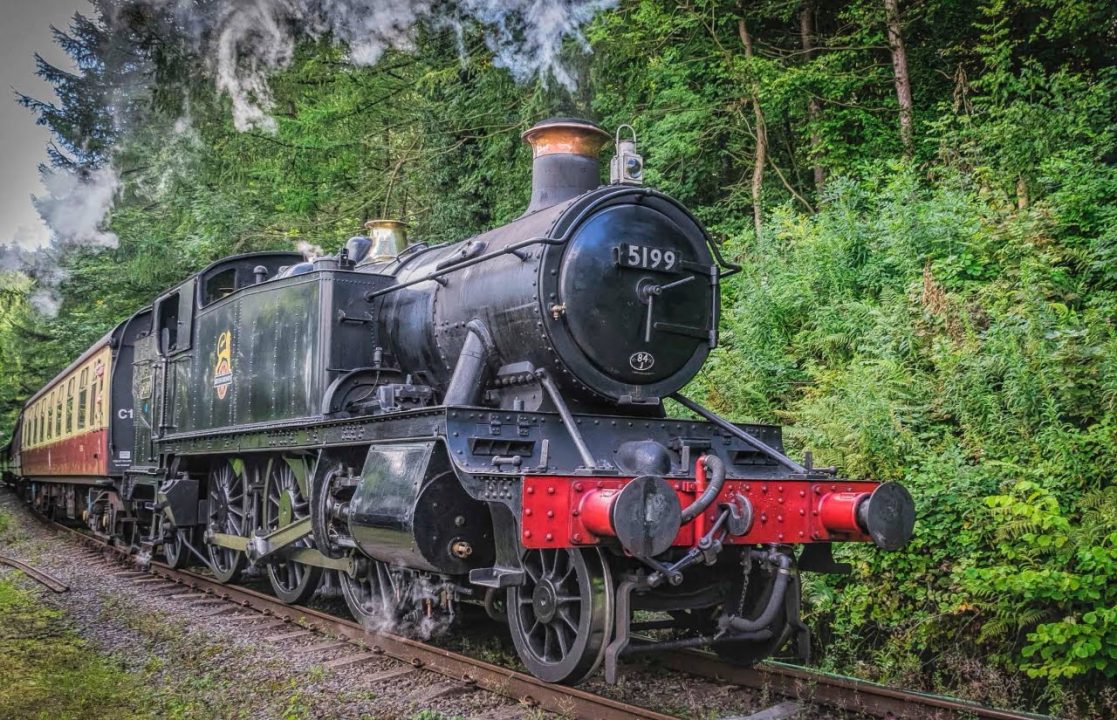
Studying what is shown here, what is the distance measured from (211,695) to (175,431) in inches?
195

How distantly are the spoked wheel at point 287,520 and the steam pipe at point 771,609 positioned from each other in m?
3.33

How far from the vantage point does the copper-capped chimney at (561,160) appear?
19.5ft

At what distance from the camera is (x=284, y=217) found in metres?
18.0

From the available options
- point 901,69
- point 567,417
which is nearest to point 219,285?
point 567,417

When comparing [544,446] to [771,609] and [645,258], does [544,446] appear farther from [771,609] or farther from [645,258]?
[771,609]

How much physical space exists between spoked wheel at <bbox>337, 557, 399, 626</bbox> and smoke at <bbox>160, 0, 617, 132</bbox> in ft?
24.1

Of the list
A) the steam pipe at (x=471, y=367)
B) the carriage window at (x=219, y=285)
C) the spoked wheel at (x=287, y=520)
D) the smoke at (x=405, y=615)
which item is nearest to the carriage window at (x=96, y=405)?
the carriage window at (x=219, y=285)

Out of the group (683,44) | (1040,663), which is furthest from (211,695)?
(683,44)

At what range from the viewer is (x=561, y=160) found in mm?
5969

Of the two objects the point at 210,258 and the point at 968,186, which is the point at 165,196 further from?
the point at 968,186

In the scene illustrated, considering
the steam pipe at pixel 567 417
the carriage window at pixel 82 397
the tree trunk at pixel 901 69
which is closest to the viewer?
the steam pipe at pixel 567 417

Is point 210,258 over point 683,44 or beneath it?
beneath

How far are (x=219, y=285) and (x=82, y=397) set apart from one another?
5.85m

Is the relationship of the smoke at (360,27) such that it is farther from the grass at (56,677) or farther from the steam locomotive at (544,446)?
the grass at (56,677)
